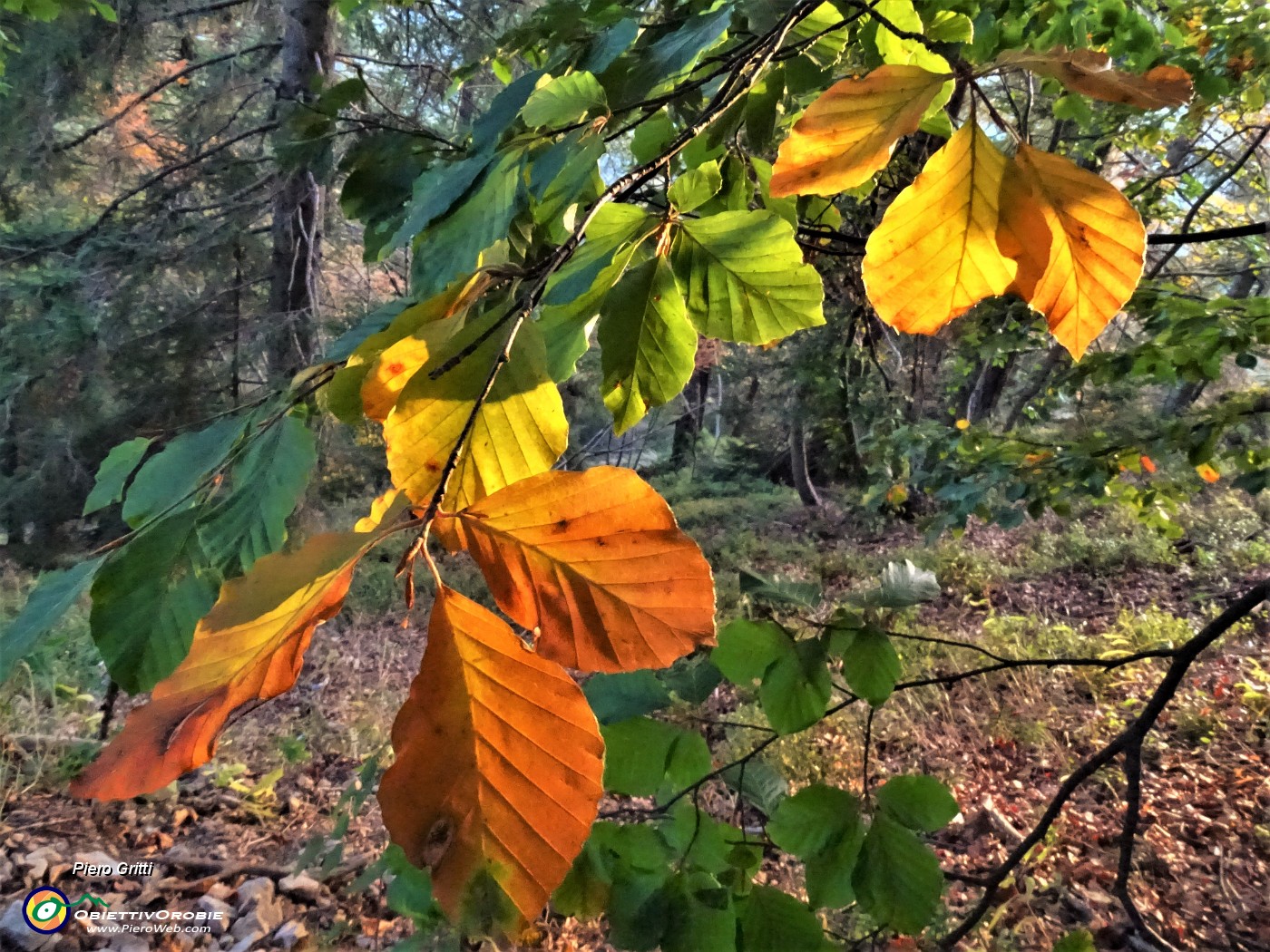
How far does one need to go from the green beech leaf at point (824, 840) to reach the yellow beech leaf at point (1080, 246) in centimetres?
38

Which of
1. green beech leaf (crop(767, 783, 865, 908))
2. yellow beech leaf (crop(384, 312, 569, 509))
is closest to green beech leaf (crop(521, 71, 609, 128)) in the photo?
yellow beech leaf (crop(384, 312, 569, 509))

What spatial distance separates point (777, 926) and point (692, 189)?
51 cm

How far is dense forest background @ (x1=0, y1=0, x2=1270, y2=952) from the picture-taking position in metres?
0.51

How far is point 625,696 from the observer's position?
1.69 ft

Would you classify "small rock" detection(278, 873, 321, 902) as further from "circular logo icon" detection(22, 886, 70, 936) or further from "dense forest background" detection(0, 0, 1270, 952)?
"circular logo icon" detection(22, 886, 70, 936)

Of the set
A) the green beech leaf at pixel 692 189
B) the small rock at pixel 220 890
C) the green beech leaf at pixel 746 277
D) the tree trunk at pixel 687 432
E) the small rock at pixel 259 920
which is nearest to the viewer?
the green beech leaf at pixel 746 277

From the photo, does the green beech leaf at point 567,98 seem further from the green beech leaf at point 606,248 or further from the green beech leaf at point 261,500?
the green beech leaf at point 261,500

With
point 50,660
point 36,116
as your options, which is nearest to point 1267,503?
point 50,660

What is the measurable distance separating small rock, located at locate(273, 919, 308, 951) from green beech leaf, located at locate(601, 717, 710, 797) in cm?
162

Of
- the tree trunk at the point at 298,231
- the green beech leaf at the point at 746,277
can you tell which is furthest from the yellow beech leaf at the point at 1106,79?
the tree trunk at the point at 298,231

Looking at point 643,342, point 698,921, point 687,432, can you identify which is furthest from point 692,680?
point 687,432

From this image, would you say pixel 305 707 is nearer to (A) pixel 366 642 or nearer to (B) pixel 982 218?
→ (A) pixel 366 642

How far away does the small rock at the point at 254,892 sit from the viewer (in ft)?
5.57

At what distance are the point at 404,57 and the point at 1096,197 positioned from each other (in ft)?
14.3
